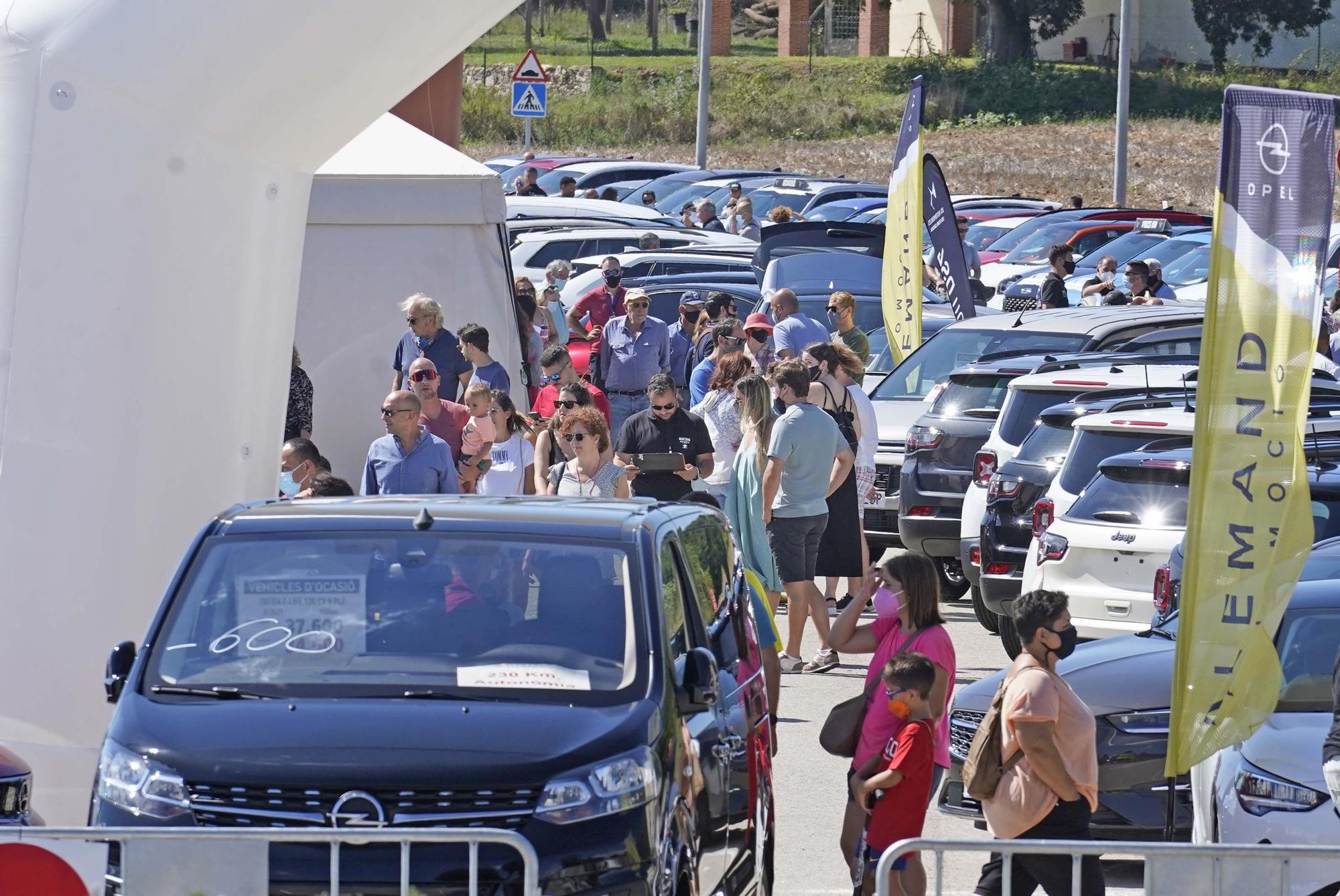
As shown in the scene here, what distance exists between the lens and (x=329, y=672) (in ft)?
Result: 19.5

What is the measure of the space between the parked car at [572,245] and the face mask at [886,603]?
1759 cm

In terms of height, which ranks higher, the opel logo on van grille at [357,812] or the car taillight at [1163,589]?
the opel logo on van grille at [357,812]

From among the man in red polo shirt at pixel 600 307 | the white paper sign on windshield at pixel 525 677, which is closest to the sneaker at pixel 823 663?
the white paper sign on windshield at pixel 525 677

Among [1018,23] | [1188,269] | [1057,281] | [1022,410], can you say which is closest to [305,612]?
Answer: [1022,410]

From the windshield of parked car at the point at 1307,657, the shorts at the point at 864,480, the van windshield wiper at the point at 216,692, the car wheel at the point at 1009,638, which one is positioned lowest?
the car wheel at the point at 1009,638

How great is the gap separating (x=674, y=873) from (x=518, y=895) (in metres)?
0.57

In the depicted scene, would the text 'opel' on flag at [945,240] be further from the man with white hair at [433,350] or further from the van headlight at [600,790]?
the van headlight at [600,790]

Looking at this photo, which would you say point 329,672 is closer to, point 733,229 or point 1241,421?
point 1241,421

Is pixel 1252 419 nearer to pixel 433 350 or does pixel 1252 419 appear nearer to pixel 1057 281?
pixel 433 350

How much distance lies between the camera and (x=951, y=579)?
14.9 m

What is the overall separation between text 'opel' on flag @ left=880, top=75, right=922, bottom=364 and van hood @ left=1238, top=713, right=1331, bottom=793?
8747mm

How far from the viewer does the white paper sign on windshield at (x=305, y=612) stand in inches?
239

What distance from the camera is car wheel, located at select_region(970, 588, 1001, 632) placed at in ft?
42.7

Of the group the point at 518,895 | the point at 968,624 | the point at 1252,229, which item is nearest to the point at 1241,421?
the point at 1252,229
